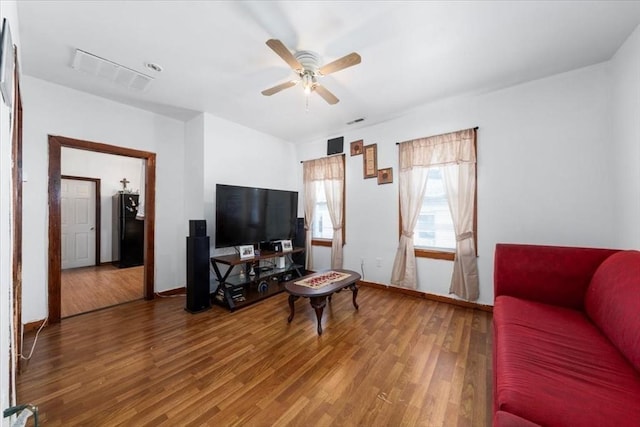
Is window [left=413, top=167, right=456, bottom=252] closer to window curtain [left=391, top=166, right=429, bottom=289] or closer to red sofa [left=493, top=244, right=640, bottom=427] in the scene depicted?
window curtain [left=391, top=166, right=429, bottom=289]

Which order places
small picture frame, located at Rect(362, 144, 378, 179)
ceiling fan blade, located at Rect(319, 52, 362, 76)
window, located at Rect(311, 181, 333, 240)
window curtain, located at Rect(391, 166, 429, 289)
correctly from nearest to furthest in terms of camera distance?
ceiling fan blade, located at Rect(319, 52, 362, 76) → window curtain, located at Rect(391, 166, 429, 289) → small picture frame, located at Rect(362, 144, 378, 179) → window, located at Rect(311, 181, 333, 240)

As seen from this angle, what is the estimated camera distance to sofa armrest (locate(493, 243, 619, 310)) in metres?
1.75

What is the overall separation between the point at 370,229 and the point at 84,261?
19.3ft

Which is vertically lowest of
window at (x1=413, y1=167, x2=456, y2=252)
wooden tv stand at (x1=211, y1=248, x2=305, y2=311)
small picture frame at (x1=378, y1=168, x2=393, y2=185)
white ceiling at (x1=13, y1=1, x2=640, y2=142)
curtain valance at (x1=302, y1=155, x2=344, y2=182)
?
wooden tv stand at (x1=211, y1=248, x2=305, y2=311)

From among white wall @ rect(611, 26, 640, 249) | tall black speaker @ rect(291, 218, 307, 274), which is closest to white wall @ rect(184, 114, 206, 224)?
tall black speaker @ rect(291, 218, 307, 274)

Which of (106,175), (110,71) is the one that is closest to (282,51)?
(110,71)

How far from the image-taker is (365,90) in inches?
104

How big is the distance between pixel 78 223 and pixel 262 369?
5658mm

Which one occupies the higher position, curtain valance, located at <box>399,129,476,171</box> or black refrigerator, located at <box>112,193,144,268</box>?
curtain valance, located at <box>399,129,476,171</box>

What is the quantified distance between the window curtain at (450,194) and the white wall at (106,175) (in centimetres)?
524

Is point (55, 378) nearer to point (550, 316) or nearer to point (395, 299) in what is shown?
point (395, 299)

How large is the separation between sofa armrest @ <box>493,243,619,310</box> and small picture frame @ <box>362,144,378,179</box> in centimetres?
193

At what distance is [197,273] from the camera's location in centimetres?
270

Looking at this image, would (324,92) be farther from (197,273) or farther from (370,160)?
(197,273)
